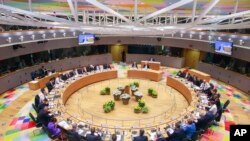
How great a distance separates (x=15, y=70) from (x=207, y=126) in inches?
602

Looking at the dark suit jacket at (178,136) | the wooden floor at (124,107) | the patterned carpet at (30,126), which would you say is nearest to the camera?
the dark suit jacket at (178,136)

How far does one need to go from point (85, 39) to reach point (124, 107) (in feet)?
34.6

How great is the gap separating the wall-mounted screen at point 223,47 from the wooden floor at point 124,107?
17.8 ft

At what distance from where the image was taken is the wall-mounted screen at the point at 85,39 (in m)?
22.3

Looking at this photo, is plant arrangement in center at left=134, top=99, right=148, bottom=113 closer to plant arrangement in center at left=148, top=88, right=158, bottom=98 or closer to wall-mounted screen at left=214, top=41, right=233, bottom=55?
plant arrangement in center at left=148, top=88, right=158, bottom=98

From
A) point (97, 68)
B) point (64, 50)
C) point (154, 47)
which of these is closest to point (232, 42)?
point (154, 47)

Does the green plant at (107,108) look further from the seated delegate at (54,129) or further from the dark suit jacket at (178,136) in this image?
the dark suit jacket at (178,136)

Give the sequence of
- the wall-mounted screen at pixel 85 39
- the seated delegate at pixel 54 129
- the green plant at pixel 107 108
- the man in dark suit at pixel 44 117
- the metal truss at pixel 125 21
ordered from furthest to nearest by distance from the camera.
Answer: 1. the wall-mounted screen at pixel 85 39
2. the green plant at pixel 107 108
3. the man in dark suit at pixel 44 117
4. the seated delegate at pixel 54 129
5. the metal truss at pixel 125 21

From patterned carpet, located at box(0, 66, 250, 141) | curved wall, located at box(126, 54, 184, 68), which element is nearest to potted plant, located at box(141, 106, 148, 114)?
patterned carpet, located at box(0, 66, 250, 141)

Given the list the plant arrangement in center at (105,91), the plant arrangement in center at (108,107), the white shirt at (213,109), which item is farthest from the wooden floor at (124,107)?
the white shirt at (213,109)

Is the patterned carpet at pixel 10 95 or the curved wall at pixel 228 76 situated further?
the curved wall at pixel 228 76

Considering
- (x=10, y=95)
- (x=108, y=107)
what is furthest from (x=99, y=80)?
(x=10, y=95)

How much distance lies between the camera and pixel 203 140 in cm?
1098

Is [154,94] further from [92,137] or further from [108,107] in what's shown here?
[92,137]
